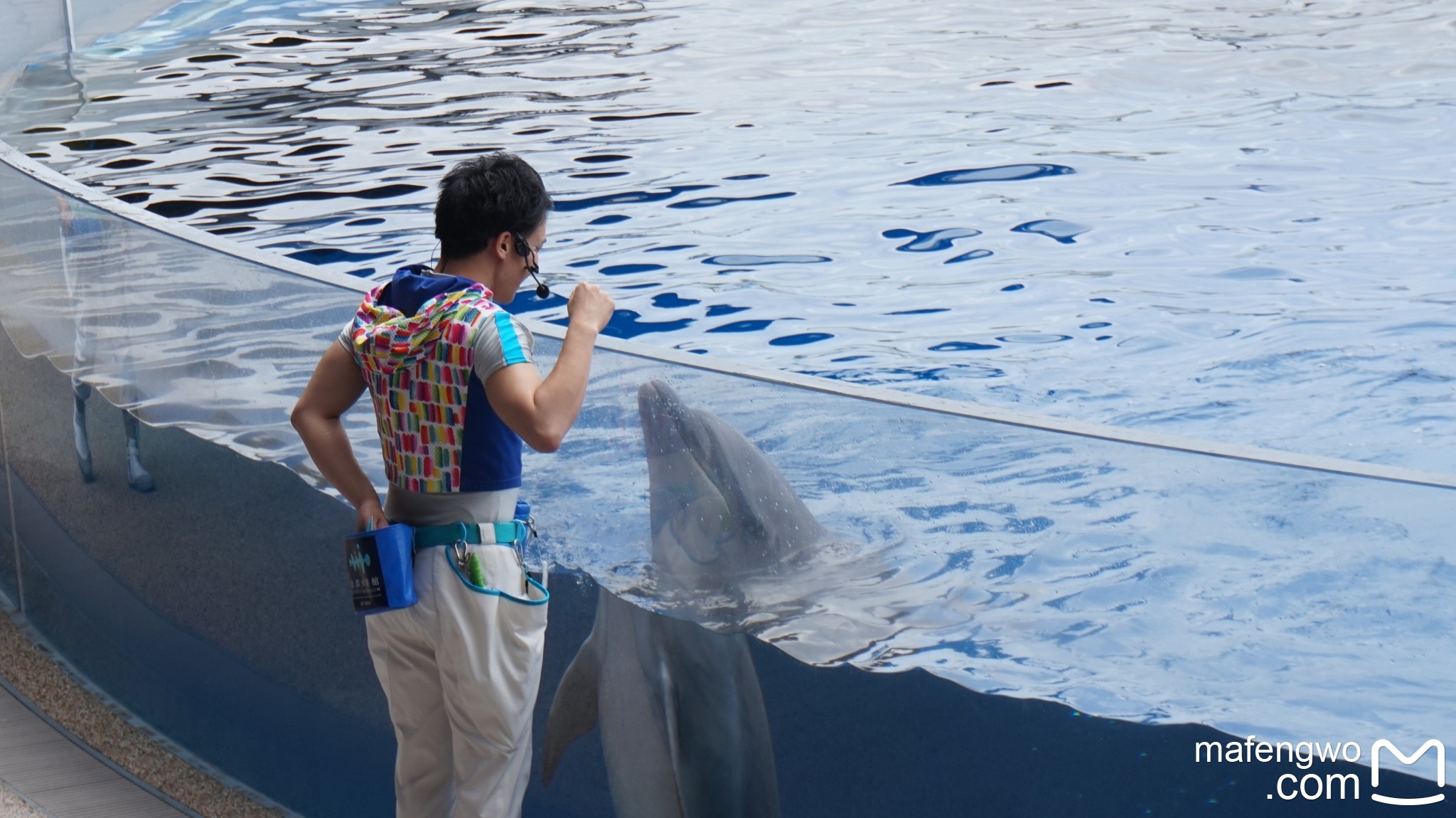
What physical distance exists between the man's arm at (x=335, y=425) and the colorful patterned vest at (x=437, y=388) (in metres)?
0.10

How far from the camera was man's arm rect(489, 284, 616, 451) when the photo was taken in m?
2.38

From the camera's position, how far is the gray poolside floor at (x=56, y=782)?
391 cm

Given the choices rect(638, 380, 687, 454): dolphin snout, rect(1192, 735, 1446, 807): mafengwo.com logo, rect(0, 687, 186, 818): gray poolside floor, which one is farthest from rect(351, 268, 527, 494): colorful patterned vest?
rect(0, 687, 186, 818): gray poolside floor

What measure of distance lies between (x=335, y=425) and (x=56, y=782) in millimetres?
2005

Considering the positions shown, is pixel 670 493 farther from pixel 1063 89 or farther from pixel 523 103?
pixel 1063 89

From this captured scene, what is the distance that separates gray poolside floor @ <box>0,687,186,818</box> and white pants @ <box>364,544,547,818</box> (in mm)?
1576

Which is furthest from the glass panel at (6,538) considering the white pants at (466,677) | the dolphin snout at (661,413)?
the dolphin snout at (661,413)

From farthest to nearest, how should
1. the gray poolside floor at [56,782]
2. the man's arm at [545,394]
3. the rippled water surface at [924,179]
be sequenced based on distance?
the rippled water surface at [924,179] < the gray poolside floor at [56,782] < the man's arm at [545,394]

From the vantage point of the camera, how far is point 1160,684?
2555 mm

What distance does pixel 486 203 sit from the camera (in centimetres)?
Result: 254

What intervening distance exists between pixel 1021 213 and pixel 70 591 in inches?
239

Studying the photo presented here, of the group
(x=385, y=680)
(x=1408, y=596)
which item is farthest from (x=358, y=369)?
(x=1408, y=596)

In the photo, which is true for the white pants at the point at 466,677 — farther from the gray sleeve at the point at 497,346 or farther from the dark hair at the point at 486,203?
the dark hair at the point at 486,203

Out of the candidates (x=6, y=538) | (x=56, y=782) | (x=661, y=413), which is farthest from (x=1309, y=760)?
(x=6, y=538)
